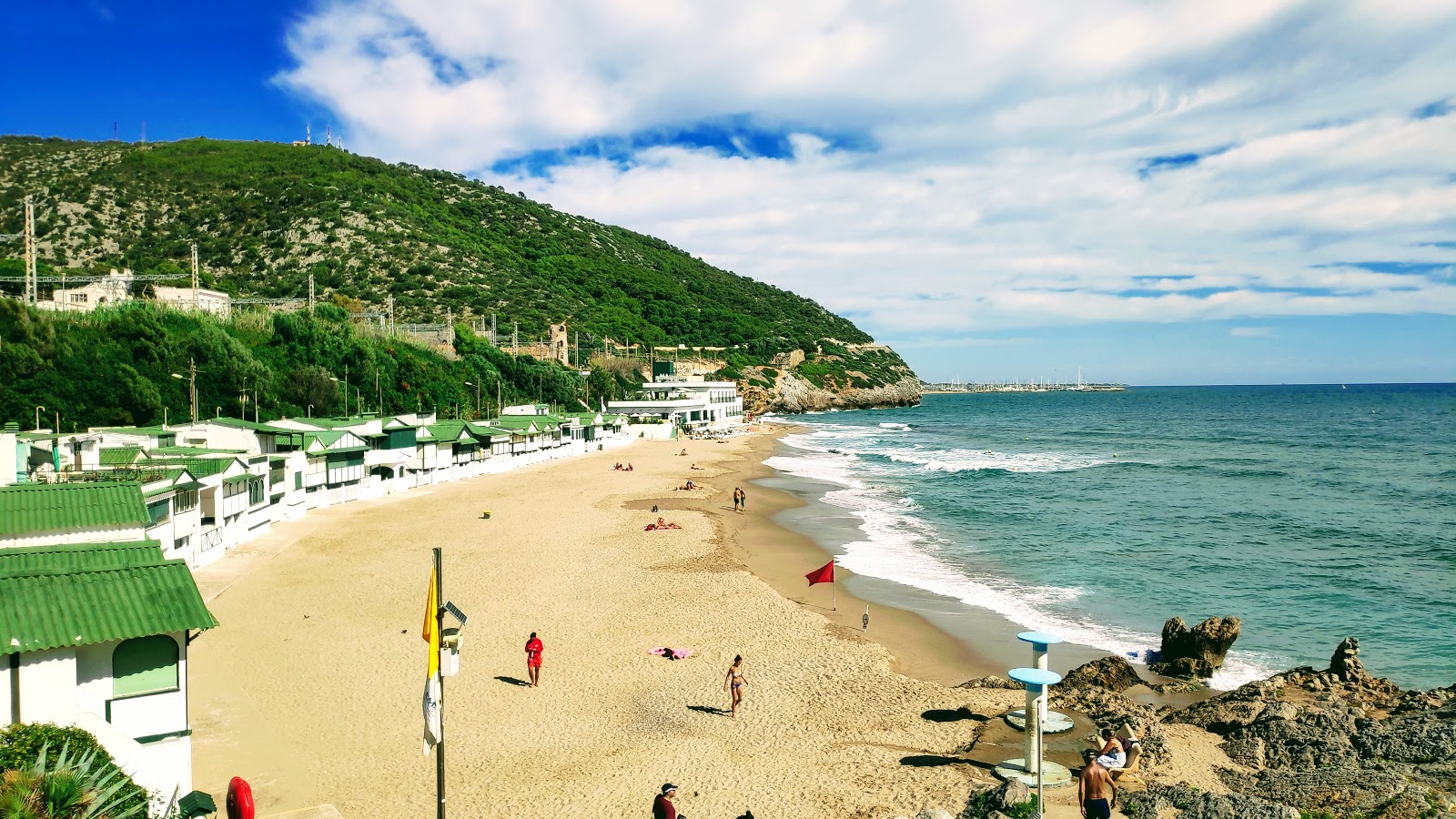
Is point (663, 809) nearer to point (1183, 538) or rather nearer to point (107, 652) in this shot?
point (107, 652)

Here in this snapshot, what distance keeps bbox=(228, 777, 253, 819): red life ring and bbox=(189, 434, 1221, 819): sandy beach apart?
1.31m

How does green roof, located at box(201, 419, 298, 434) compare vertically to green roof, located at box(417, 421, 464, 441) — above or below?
above

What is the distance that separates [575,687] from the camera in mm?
16453

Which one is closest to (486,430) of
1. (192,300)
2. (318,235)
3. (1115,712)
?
(192,300)

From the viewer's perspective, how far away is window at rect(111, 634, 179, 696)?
32.2ft

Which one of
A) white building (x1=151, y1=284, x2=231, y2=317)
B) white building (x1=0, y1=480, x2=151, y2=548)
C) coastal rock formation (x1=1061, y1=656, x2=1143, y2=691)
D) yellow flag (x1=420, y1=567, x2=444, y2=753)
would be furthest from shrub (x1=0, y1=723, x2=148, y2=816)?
white building (x1=151, y1=284, x2=231, y2=317)

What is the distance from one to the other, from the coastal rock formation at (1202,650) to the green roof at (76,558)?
19.4 meters

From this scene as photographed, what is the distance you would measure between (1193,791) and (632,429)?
246 feet

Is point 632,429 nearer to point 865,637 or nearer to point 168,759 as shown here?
point 865,637

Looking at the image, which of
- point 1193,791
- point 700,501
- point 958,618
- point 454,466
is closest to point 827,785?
point 1193,791

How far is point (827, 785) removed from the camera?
1241 centimetres

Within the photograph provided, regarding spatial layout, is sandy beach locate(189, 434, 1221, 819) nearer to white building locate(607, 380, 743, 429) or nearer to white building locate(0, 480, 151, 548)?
white building locate(0, 480, 151, 548)

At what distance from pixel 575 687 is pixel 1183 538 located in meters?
28.0

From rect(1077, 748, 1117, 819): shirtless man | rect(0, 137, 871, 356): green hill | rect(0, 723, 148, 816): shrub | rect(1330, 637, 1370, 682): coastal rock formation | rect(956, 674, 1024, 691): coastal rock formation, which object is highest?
rect(0, 137, 871, 356): green hill
